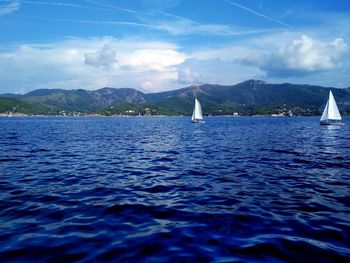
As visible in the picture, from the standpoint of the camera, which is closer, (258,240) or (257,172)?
(258,240)

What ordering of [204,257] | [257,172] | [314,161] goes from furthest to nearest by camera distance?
[314,161]
[257,172]
[204,257]

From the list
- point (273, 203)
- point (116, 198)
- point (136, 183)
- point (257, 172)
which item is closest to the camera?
point (273, 203)

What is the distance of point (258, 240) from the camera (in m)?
11.2

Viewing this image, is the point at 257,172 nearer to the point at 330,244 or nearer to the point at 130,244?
the point at 330,244

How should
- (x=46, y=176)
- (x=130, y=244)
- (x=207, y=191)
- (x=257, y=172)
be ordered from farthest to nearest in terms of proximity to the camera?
(x=257, y=172)
(x=46, y=176)
(x=207, y=191)
(x=130, y=244)

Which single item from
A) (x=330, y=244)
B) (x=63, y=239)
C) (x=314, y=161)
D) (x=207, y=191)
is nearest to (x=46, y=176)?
Result: (x=207, y=191)

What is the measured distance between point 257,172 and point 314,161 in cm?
971

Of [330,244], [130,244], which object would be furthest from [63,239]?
[330,244]

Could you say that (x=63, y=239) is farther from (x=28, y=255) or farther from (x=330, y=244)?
(x=330, y=244)

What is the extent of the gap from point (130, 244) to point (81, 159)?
80.4 feet

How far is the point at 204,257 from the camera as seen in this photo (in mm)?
9766

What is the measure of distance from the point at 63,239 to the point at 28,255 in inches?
56.2

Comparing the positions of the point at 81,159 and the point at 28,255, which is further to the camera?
the point at 81,159

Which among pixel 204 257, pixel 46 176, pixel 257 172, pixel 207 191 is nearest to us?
pixel 204 257
